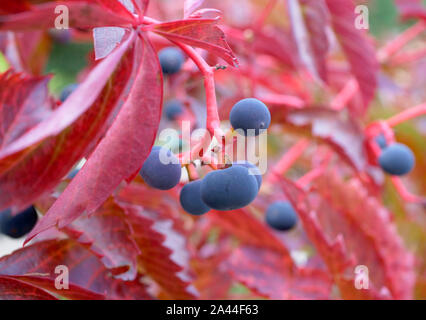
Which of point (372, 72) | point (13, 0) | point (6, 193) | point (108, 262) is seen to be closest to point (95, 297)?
point (108, 262)

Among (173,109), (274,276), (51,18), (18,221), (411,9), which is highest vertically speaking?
(411,9)

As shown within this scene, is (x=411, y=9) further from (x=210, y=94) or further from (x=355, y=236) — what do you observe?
(x=210, y=94)

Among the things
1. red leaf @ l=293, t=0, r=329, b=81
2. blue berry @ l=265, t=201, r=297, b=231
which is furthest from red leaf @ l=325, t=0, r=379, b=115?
blue berry @ l=265, t=201, r=297, b=231

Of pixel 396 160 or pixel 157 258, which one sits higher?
pixel 396 160

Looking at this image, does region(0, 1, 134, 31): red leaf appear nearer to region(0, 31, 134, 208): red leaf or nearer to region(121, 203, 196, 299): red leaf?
region(0, 31, 134, 208): red leaf

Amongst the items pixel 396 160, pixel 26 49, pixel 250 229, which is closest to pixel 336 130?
pixel 396 160

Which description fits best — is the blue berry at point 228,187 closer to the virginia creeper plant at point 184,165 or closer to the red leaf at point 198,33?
the virginia creeper plant at point 184,165

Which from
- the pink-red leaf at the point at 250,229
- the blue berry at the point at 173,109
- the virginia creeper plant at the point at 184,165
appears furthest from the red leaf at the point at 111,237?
the blue berry at the point at 173,109
